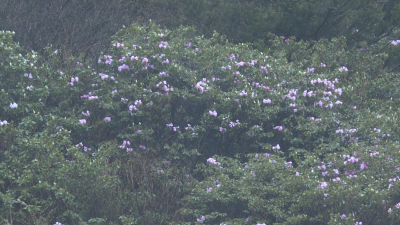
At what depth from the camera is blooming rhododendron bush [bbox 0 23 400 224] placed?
216 inches

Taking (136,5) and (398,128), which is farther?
(136,5)

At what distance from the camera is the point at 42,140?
5758mm

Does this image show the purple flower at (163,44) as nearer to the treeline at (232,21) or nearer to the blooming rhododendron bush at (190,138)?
the blooming rhododendron bush at (190,138)

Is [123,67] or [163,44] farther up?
[163,44]

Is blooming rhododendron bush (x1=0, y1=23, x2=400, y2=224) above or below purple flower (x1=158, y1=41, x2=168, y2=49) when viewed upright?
below

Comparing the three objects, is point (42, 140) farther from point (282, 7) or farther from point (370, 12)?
point (370, 12)

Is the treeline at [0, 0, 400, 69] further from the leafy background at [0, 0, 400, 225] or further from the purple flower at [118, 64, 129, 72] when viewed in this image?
the purple flower at [118, 64, 129, 72]

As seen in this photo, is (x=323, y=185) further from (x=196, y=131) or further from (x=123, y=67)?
A: (x=123, y=67)

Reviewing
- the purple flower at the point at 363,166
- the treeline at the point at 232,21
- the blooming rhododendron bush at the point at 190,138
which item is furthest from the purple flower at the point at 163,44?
the purple flower at the point at 363,166

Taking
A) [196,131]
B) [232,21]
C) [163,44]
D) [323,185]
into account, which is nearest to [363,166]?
[323,185]

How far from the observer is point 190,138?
22.8ft

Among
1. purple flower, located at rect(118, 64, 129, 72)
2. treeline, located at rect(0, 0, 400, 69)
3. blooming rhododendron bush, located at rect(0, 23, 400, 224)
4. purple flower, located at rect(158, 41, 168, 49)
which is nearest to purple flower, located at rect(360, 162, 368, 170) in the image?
blooming rhododendron bush, located at rect(0, 23, 400, 224)

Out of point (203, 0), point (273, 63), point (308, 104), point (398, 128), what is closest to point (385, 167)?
point (398, 128)

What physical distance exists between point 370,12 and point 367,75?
1628mm
